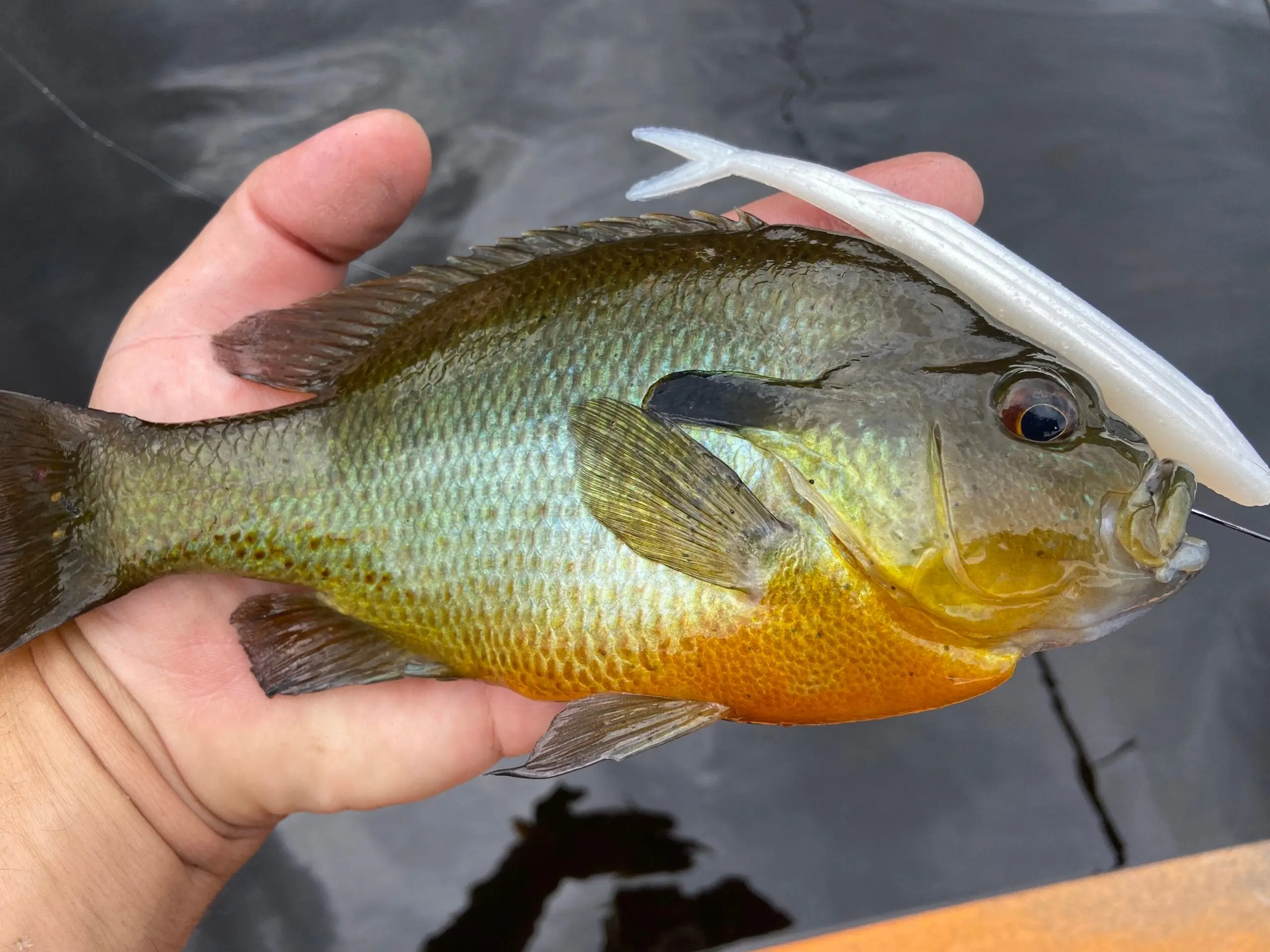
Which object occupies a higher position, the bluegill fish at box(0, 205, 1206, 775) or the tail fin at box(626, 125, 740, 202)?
the tail fin at box(626, 125, 740, 202)

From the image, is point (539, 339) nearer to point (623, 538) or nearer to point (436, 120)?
point (623, 538)

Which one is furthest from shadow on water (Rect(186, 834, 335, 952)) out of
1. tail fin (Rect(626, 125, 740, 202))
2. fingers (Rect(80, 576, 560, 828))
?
tail fin (Rect(626, 125, 740, 202))

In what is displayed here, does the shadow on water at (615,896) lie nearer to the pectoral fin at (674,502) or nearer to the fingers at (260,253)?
the pectoral fin at (674,502)

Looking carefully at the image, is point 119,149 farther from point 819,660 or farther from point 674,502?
point 819,660

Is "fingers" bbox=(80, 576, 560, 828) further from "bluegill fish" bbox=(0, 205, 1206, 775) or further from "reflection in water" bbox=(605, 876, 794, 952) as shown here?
"reflection in water" bbox=(605, 876, 794, 952)

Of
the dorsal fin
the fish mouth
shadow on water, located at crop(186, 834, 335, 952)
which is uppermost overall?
Result: the dorsal fin

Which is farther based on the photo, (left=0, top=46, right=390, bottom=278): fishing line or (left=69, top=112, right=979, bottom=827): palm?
(left=0, top=46, right=390, bottom=278): fishing line

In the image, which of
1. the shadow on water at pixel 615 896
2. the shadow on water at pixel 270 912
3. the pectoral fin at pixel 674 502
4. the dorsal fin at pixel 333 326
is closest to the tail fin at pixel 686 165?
the dorsal fin at pixel 333 326

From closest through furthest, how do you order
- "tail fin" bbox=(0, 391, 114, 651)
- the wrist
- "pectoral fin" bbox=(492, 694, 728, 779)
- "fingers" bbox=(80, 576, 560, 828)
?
"pectoral fin" bbox=(492, 694, 728, 779) → "tail fin" bbox=(0, 391, 114, 651) → the wrist → "fingers" bbox=(80, 576, 560, 828)
